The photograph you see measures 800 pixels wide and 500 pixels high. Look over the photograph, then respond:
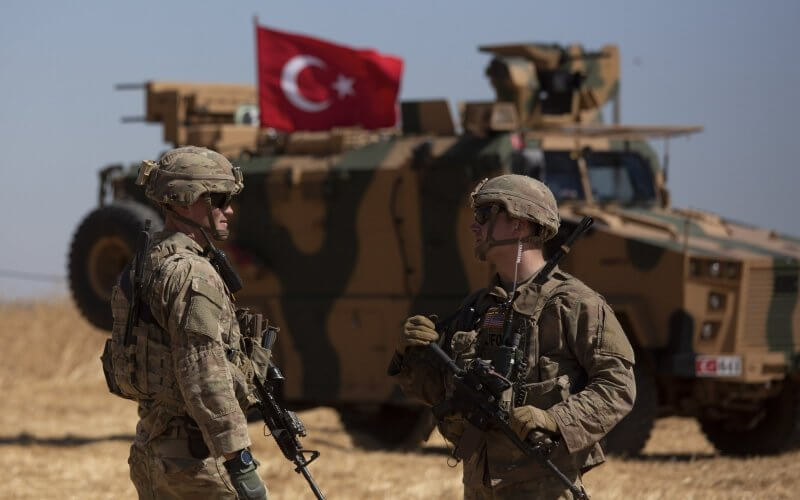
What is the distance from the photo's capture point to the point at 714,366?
A: 30.0 feet

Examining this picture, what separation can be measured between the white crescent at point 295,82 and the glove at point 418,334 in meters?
7.87

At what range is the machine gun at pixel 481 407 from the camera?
13.4ft

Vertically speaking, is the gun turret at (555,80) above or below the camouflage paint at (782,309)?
above

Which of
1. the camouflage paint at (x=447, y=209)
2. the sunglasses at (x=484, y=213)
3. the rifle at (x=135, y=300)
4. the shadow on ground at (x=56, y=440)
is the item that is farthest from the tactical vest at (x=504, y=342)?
the shadow on ground at (x=56, y=440)

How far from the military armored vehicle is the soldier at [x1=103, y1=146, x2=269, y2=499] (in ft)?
16.3

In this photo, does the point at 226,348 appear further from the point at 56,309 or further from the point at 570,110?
the point at 56,309

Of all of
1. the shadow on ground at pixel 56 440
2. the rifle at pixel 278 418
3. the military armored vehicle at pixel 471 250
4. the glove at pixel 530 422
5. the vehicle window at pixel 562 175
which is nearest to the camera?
the glove at pixel 530 422

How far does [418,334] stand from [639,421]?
5294 millimetres

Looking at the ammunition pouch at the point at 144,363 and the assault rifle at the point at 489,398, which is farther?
the ammunition pouch at the point at 144,363

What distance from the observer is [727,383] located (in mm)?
9367

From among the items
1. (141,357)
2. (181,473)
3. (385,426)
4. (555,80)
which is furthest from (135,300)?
(555,80)

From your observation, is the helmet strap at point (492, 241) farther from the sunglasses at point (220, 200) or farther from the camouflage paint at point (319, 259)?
the camouflage paint at point (319, 259)

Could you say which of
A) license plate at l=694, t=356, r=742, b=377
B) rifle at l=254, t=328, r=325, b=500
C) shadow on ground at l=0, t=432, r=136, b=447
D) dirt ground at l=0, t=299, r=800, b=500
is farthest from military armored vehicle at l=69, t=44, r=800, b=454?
rifle at l=254, t=328, r=325, b=500

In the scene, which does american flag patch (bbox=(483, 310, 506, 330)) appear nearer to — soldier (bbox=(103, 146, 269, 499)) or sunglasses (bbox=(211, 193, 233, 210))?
soldier (bbox=(103, 146, 269, 499))
